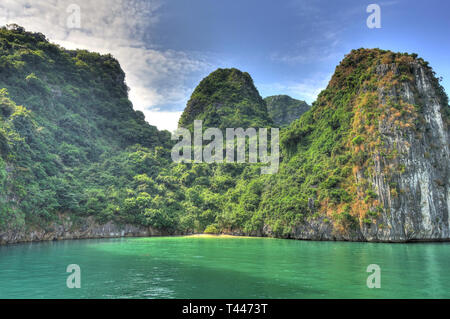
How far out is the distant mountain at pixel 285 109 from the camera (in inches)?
4254

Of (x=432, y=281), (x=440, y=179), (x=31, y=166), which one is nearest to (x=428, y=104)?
(x=440, y=179)

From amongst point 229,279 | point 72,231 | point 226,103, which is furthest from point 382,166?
point 226,103

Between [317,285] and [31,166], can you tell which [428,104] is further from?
[31,166]

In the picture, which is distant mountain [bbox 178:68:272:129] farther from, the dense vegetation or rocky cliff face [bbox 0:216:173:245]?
rocky cliff face [bbox 0:216:173:245]

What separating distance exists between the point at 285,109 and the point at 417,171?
262 ft

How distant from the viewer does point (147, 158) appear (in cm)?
6397

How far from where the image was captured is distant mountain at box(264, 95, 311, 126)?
108 m

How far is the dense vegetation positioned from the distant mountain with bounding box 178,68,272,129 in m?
1.79

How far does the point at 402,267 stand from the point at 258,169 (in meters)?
46.0

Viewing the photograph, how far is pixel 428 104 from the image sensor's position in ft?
123

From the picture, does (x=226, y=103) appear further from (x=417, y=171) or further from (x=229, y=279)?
(x=229, y=279)

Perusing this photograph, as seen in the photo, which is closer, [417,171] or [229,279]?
[229,279]

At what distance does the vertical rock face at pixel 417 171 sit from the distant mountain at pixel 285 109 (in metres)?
67.8
